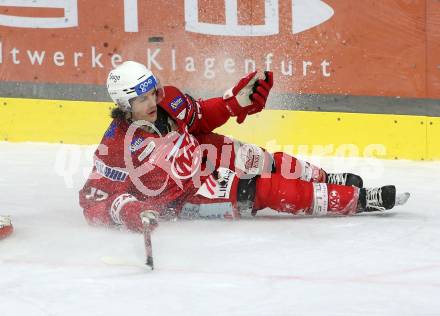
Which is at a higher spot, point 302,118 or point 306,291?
point 302,118

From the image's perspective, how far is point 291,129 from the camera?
5.79 metres

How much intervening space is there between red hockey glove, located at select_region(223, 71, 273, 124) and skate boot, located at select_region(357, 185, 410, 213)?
0.57 meters

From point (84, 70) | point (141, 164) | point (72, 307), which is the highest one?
point (84, 70)

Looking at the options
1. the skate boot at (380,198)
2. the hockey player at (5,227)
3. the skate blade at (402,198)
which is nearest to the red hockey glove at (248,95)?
the skate boot at (380,198)

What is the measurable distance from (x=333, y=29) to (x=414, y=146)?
768 millimetres

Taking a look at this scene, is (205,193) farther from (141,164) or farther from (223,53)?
(223,53)

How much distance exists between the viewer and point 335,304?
123 inches

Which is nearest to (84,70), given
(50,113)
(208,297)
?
(50,113)

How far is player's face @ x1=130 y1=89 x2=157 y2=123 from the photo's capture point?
4.17 meters

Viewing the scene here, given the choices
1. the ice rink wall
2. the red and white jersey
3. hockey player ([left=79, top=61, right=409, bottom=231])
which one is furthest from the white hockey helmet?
the ice rink wall

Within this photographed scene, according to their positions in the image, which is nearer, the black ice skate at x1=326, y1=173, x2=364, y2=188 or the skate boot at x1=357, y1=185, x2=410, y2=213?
the skate boot at x1=357, y1=185, x2=410, y2=213

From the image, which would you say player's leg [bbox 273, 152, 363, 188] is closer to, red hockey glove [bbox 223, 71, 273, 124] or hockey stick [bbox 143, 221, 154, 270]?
red hockey glove [bbox 223, 71, 273, 124]

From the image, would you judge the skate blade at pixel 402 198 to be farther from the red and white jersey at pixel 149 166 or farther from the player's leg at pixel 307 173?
the red and white jersey at pixel 149 166

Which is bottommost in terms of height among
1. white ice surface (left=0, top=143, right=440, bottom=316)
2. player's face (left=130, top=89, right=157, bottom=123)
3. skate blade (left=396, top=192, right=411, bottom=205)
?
white ice surface (left=0, top=143, right=440, bottom=316)
